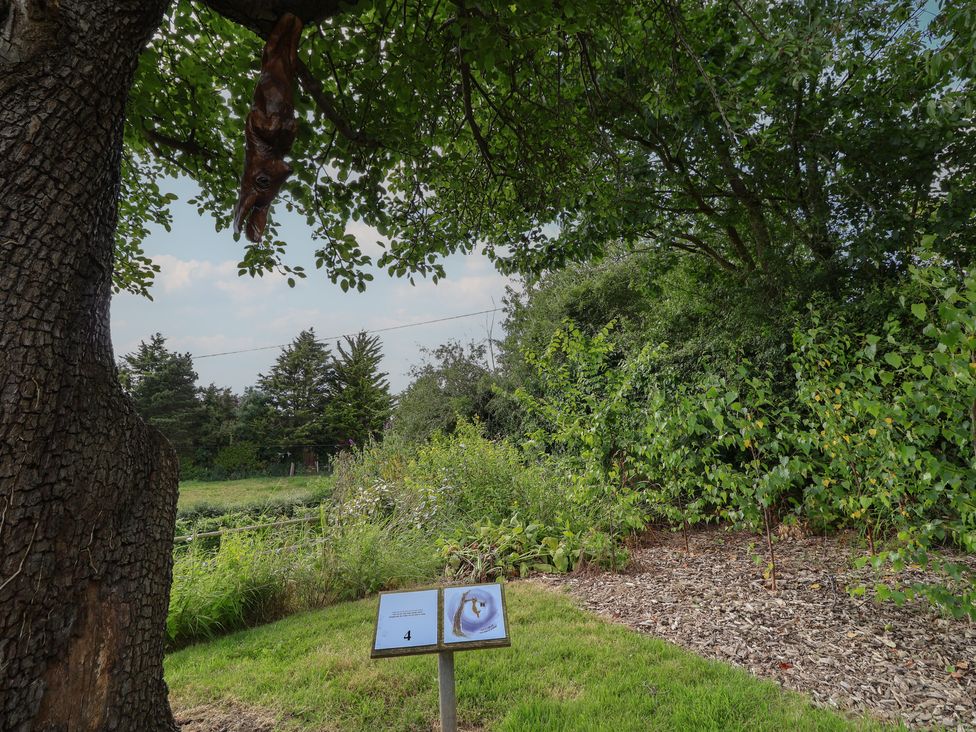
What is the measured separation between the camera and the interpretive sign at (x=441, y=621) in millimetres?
2084

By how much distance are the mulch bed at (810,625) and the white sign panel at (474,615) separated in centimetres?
174

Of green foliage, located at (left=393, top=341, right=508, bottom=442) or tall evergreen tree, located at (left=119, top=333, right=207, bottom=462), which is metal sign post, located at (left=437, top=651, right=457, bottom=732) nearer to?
green foliage, located at (left=393, top=341, right=508, bottom=442)

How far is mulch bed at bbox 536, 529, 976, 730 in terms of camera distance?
104 inches

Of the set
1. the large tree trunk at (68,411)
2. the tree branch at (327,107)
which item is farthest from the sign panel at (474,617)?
the tree branch at (327,107)

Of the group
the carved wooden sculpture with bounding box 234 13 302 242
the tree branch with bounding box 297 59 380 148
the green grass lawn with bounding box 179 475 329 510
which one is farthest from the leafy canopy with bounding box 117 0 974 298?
the green grass lawn with bounding box 179 475 329 510

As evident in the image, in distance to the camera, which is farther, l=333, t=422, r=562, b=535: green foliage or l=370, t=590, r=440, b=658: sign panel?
l=333, t=422, r=562, b=535: green foliage

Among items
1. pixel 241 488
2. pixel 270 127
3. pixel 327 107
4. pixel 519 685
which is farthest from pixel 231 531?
pixel 241 488

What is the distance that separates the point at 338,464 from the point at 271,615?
15.9ft

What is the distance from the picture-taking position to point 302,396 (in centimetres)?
2567

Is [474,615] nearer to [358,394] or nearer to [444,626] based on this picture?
[444,626]

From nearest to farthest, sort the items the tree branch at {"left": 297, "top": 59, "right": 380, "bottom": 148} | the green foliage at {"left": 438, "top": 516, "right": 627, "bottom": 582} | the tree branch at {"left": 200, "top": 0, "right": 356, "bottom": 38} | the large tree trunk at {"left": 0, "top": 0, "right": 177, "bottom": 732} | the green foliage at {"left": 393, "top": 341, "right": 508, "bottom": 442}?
the large tree trunk at {"left": 0, "top": 0, "right": 177, "bottom": 732} < the tree branch at {"left": 200, "top": 0, "right": 356, "bottom": 38} < the tree branch at {"left": 297, "top": 59, "right": 380, "bottom": 148} < the green foliage at {"left": 438, "top": 516, "right": 627, "bottom": 582} < the green foliage at {"left": 393, "top": 341, "right": 508, "bottom": 442}

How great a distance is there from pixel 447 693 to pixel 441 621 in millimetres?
270

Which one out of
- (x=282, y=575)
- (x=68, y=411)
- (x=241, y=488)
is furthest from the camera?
(x=241, y=488)

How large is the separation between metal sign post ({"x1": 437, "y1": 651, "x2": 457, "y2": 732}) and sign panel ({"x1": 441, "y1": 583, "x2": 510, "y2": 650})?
0.08 metres
